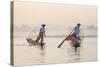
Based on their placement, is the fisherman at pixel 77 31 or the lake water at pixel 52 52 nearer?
the lake water at pixel 52 52

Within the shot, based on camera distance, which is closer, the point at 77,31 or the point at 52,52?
the point at 52,52

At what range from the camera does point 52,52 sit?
2.31 metres

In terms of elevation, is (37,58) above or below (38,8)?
below

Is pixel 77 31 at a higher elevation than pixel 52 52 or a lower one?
higher

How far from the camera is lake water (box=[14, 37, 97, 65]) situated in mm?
2168

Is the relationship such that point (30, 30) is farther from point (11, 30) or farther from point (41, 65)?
point (41, 65)

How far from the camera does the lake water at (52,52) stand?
2.17 metres

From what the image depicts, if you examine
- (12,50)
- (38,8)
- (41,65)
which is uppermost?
(38,8)
